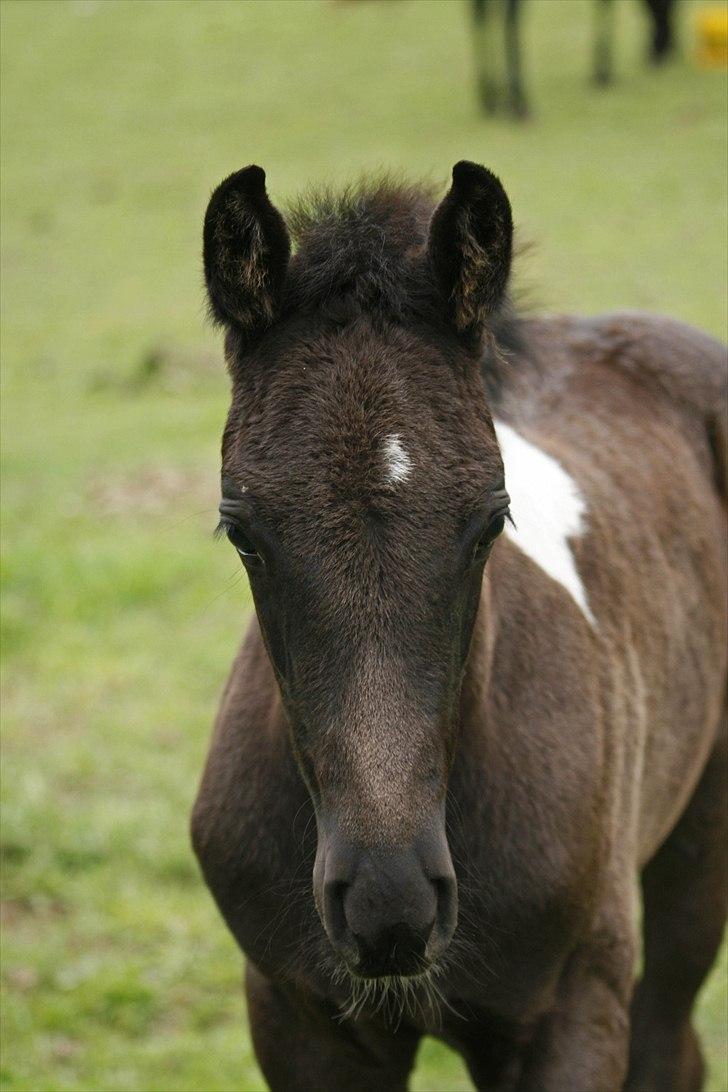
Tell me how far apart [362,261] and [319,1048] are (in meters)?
1.68

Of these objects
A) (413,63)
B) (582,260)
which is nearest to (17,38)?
(413,63)

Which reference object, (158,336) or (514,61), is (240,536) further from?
(514,61)

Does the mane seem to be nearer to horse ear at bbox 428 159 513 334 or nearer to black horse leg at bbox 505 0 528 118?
horse ear at bbox 428 159 513 334

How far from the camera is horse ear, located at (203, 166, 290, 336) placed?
268 centimetres

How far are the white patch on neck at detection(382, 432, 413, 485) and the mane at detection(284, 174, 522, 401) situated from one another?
0.99ft

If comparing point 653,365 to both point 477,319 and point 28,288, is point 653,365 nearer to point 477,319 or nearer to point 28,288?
point 477,319

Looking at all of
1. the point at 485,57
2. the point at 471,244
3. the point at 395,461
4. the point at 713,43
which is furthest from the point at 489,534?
the point at 713,43

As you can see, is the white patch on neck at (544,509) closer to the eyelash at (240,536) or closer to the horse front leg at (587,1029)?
the horse front leg at (587,1029)

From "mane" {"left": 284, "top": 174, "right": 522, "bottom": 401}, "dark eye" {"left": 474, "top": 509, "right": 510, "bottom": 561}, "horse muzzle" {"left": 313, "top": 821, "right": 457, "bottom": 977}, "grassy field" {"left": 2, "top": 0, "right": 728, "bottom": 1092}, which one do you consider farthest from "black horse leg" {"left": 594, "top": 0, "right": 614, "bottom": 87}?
"horse muzzle" {"left": 313, "top": 821, "right": 457, "bottom": 977}

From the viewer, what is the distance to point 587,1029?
3182 millimetres

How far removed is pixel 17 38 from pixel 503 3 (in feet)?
36.9

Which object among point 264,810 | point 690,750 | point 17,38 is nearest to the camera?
point 264,810

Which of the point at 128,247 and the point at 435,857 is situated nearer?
the point at 435,857

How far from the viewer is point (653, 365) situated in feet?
15.2
